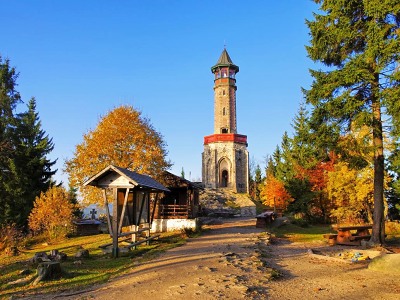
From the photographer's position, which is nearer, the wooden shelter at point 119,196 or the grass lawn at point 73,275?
the grass lawn at point 73,275

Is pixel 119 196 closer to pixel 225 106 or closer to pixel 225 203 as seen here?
pixel 225 203

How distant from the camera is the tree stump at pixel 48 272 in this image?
8.66 metres

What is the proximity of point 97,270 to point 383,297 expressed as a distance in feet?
25.8

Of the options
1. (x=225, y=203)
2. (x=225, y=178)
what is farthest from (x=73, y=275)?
(x=225, y=178)

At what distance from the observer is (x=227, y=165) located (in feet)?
152

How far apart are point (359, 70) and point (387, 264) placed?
779cm

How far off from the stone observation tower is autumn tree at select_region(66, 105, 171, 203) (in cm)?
2175

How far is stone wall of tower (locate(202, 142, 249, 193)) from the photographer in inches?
1793

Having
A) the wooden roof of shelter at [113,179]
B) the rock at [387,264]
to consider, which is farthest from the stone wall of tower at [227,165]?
the rock at [387,264]

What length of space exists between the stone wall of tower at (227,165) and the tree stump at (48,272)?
3713 cm

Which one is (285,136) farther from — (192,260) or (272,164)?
(192,260)

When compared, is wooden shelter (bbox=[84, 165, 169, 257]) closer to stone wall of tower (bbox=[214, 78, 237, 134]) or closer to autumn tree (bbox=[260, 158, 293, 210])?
autumn tree (bbox=[260, 158, 293, 210])

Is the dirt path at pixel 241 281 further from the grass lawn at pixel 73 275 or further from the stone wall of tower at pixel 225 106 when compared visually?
the stone wall of tower at pixel 225 106

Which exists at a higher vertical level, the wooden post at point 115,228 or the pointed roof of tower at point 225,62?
the pointed roof of tower at point 225,62
